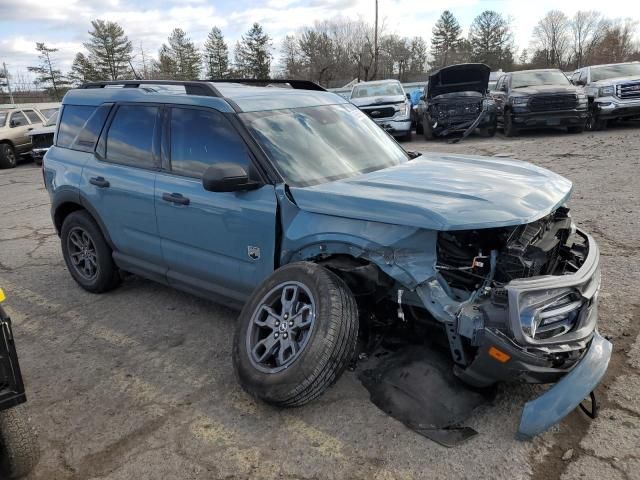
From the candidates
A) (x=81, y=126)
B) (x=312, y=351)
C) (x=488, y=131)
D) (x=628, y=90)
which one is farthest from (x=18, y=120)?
(x=628, y=90)

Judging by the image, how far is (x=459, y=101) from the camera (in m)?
14.6

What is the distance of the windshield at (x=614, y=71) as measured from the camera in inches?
572

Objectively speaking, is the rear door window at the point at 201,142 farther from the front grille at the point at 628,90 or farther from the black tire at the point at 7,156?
the black tire at the point at 7,156

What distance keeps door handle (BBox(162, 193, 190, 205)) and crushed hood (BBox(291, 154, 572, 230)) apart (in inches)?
38.1

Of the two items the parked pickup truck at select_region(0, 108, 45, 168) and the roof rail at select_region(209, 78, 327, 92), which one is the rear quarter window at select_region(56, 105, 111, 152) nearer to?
the roof rail at select_region(209, 78, 327, 92)

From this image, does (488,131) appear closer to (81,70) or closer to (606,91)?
(606,91)

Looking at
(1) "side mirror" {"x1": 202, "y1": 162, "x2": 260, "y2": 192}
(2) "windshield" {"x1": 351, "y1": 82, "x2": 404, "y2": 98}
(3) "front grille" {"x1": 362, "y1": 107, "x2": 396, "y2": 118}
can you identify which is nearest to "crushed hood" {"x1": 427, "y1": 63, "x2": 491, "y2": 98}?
(3) "front grille" {"x1": 362, "y1": 107, "x2": 396, "y2": 118}

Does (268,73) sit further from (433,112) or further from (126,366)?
(126,366)

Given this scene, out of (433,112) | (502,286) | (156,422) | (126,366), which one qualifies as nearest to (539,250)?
(502,286)

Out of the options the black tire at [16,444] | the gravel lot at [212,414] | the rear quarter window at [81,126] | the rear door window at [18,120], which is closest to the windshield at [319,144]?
the gravel lot at [212,414]

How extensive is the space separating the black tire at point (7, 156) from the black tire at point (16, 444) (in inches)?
670

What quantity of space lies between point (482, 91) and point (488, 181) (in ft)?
41.7

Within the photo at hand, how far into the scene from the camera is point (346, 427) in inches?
112

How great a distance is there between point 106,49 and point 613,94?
56.5m
